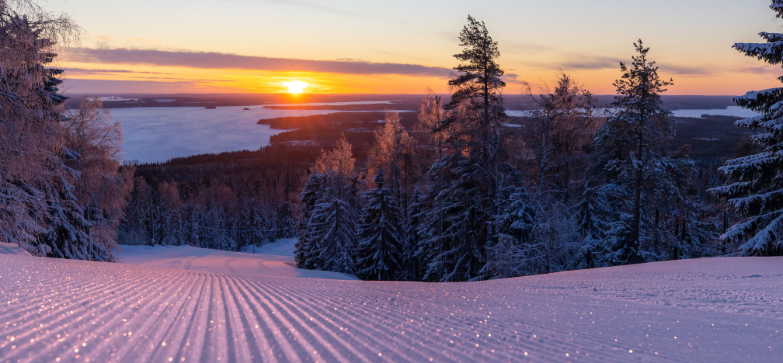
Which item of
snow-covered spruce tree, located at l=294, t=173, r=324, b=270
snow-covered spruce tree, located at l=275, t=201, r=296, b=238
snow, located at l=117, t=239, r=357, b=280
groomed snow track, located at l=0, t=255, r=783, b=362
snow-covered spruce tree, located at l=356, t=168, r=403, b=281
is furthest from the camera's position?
snow-covered spruce tree, located at l=275, t=201, r=296, b=238

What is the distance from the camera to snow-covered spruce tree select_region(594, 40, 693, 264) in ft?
59.6

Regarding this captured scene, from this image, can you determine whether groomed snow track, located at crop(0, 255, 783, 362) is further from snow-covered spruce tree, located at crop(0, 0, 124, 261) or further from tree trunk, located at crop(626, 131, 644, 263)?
tree trunk, located at crop(626, 131, 644, 263)

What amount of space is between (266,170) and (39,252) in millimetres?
95603

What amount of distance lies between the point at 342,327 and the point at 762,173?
52.9 ft

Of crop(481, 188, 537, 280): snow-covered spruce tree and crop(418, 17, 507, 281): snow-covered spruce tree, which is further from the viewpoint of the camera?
crop(418, 17, 507, 281): snow-covered spruce tree

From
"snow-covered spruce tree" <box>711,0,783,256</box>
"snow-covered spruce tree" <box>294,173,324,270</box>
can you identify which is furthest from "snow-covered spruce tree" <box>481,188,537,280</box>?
"snow-covered spruce tree" <box>294,173,324,270</box>

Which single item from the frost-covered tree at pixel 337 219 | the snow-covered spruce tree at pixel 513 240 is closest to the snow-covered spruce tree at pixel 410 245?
the frost-covered tree at pixel 337 219

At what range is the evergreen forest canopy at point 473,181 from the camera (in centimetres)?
964

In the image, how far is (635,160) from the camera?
18375 millimetres

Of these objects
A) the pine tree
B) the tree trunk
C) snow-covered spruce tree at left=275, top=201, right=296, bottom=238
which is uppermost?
the tree trunk

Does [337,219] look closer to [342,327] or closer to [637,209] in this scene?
[637,209]

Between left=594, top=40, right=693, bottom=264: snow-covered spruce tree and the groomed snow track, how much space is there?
47.3ft

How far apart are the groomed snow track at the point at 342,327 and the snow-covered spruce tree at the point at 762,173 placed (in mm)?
9608

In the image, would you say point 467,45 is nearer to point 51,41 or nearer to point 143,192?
point 51,41
